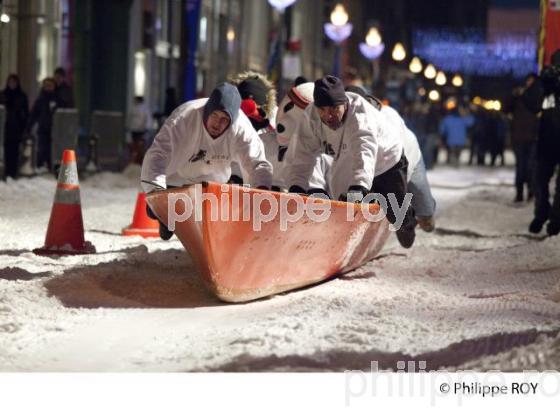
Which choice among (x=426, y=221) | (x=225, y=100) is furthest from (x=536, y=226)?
(x=225, y=100)

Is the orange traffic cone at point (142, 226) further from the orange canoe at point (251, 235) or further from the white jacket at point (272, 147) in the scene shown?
the orange canoe at point (251, 235)

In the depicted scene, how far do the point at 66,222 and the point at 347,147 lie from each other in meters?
2.51

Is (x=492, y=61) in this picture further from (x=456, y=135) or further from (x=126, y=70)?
(x=126, y=70)

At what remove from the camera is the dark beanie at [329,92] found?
8977 mm

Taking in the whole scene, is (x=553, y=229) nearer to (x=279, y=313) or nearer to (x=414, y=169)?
(x=414, y=169)

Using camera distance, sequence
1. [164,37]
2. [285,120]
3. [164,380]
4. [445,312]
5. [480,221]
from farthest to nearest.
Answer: [164,37] → [480,221] → [285,120] → [445,312] → [164,380]

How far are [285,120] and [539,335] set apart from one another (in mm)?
3890

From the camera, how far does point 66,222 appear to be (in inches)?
411

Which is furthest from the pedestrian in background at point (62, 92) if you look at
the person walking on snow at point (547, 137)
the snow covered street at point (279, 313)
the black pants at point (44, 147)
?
the person walking on snow at point (547, 137)

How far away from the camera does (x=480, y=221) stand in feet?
52.3

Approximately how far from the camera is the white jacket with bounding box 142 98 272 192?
9117 mm

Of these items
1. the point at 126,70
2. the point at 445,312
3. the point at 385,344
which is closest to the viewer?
the point at 385,344

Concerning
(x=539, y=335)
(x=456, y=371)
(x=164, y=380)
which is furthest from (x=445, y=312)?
(x=164, y=380)

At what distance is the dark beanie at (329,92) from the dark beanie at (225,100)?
0.62 m
